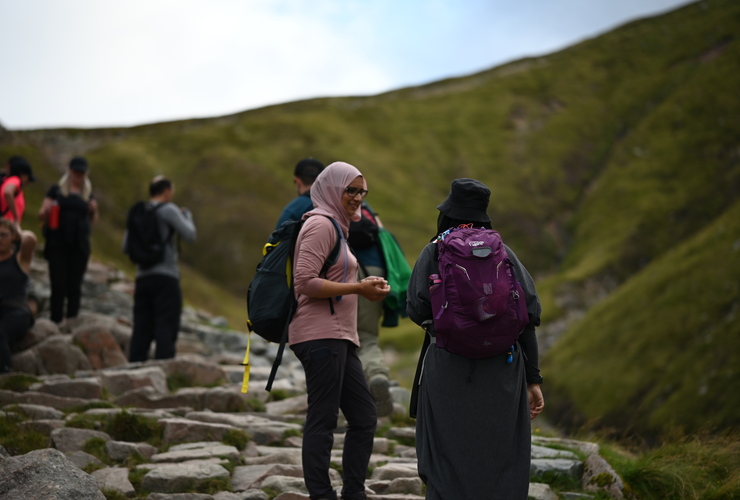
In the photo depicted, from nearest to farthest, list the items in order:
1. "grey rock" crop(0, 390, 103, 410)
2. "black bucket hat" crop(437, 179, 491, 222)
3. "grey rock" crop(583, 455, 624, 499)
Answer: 1. "black bucket hat" crop(437, 179, 491, 222)
2. "grey rock" crop(583, 455, 624, 499)
3. "grey rock" crop(0, 390, 103, 410)

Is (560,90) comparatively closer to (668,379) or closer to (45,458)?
(668,379)

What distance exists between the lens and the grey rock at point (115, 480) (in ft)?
25.2

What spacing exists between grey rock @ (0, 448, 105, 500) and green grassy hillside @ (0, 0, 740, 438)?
3199 cm

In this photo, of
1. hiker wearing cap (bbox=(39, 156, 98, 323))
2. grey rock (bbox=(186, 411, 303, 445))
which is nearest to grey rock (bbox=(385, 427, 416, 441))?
grey rock (bbox=(186, 411, 303, 445))

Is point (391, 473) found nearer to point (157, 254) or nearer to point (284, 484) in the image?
point (284, 484)

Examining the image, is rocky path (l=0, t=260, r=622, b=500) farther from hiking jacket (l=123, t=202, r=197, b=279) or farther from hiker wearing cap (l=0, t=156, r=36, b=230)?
hiker wearing cap (l=0, t=156, r=36, b=230)

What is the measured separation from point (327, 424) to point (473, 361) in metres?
1.68

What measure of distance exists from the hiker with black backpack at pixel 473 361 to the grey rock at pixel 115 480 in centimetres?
323

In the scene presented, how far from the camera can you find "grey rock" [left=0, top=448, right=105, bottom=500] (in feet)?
20.9

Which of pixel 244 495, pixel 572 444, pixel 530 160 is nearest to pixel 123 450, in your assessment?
pixel 244 495

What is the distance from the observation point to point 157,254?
13.1 meters

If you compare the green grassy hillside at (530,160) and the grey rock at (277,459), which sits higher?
the green grassy hillside at (530,160)

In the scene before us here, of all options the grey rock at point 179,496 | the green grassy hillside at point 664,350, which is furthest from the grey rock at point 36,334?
the green grassy hillside at point 664,350

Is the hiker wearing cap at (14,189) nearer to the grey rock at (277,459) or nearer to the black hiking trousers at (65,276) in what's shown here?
the black hiking trousers at (65,276)
